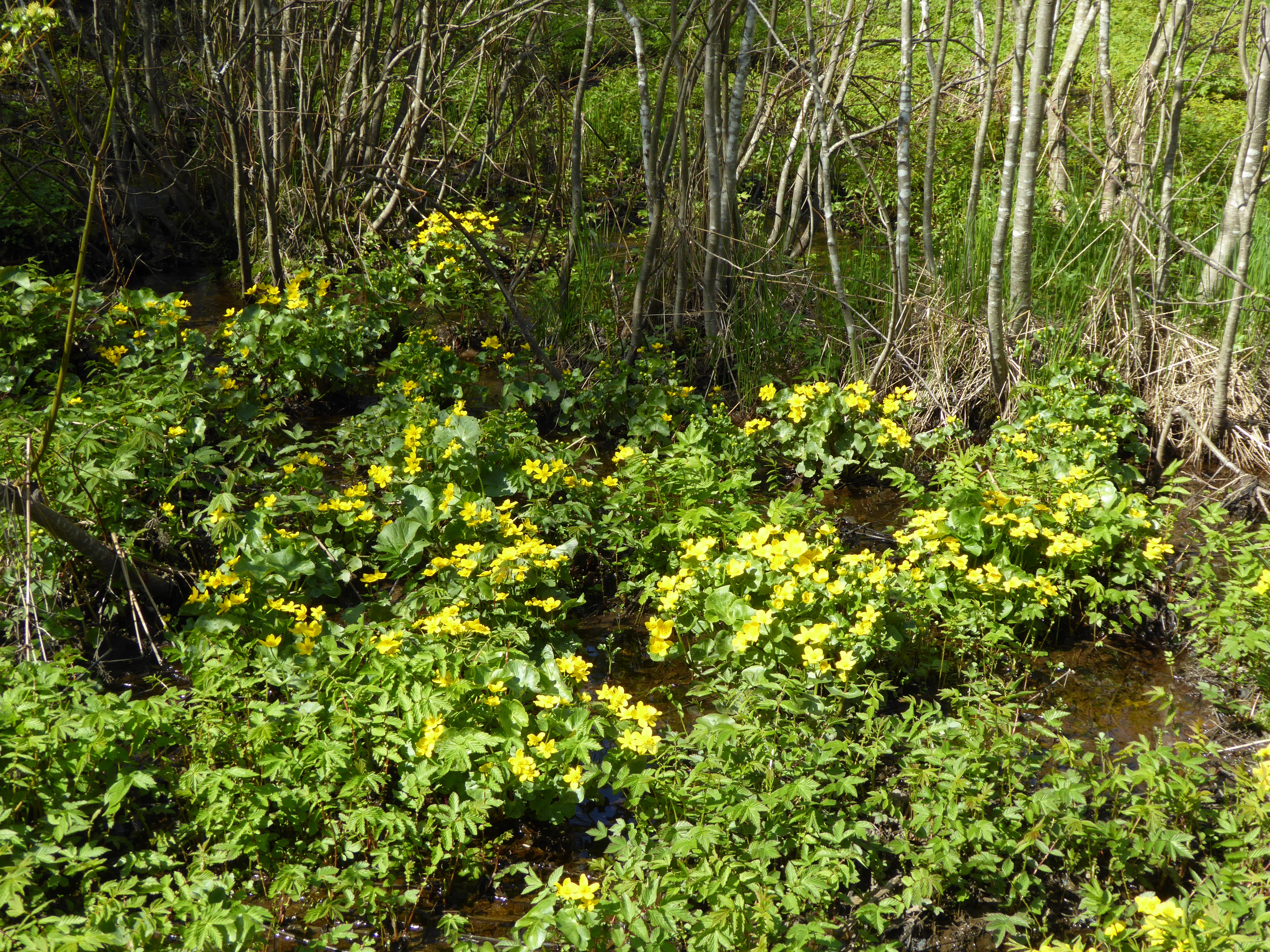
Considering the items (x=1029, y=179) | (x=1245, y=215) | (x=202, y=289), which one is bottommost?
(x=202, y=289)

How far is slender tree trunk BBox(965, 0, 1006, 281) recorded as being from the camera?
173 inches

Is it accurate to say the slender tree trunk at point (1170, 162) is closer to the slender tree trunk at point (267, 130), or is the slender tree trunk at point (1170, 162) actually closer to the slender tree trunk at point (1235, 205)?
the slender tree trunk at point (1235, 205)

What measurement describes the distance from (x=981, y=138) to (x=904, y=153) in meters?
0.52

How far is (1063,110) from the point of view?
546 cm

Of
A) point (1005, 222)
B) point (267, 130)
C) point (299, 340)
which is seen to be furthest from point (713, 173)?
point (267, 130)

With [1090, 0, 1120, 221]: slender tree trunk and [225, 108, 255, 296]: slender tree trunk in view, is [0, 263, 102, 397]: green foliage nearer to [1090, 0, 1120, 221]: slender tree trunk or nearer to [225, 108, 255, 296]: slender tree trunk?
[225, 108, 255, 296]: slender tree trunk

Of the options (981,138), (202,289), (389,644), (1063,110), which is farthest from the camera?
(202,289)

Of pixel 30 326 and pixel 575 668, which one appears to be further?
pixel 30 326

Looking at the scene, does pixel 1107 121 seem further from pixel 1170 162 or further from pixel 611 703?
pixel 611 703

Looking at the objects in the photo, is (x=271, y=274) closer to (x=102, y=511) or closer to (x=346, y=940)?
(x=102, y=511)

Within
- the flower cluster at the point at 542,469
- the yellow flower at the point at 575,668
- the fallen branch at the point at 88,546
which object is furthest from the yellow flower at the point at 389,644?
the flower cluster at the point at 542,469

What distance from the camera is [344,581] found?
12.0 ft

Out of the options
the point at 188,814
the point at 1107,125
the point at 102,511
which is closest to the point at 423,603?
the point at 188,814

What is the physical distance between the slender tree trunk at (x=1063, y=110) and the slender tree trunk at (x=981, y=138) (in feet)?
0.99
